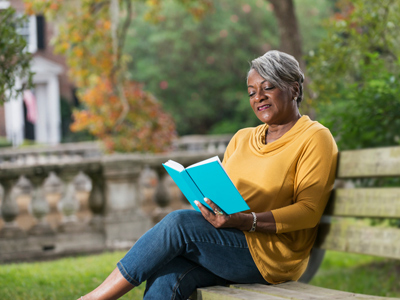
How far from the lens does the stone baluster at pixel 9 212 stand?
5.82 m

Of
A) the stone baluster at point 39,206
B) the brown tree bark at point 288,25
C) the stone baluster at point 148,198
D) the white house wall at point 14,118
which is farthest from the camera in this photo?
the white house wall at point 14,118

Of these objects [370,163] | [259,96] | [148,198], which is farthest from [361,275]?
[148,198]

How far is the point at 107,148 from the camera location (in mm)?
8898

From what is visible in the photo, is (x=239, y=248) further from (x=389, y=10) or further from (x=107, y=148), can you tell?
(x=107, y=148)

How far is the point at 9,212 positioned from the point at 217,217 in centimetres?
407

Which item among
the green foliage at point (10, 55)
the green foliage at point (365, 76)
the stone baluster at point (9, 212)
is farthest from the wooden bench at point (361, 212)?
the stone baluster at point (9, 212)

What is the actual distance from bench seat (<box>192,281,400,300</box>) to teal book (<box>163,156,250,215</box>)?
39cm

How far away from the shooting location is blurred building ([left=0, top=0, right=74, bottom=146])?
801 inches

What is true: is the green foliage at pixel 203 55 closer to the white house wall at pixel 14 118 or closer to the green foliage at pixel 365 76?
the white house wall at pixel 14 118

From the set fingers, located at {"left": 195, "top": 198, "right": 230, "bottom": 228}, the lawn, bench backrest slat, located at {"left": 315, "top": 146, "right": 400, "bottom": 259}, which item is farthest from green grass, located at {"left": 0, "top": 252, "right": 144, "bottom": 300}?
bench backrest slat, located at {"left": 315, "top": 146, "right": 400, "bottom": 259}

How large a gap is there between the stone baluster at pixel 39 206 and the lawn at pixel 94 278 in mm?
1036

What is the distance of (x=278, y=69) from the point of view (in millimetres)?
2654

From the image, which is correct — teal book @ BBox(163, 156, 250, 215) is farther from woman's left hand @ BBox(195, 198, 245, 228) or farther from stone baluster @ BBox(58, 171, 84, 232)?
stone baluster @ BBox(58, 171, 84, 232)

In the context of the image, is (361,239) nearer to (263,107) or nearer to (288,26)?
(263,107)
